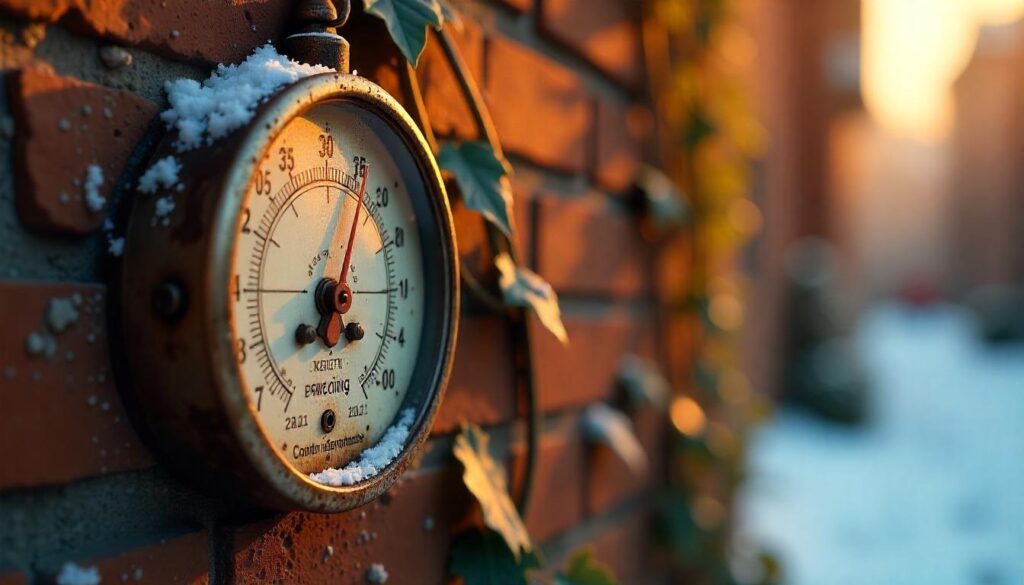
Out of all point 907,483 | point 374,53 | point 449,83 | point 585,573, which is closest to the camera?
point 374,53

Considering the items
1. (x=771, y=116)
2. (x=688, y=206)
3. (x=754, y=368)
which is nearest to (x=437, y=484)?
(x=688, y=206)

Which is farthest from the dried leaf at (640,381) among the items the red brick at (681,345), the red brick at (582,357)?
the red brick at (681,345)

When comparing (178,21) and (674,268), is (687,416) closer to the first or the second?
(674,268)

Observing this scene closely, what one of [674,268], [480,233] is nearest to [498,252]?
[480,233]

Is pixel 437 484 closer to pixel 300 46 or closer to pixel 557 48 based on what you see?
pixel 300 46

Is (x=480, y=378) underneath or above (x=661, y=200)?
underneath

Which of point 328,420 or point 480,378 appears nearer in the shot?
point 328,420
